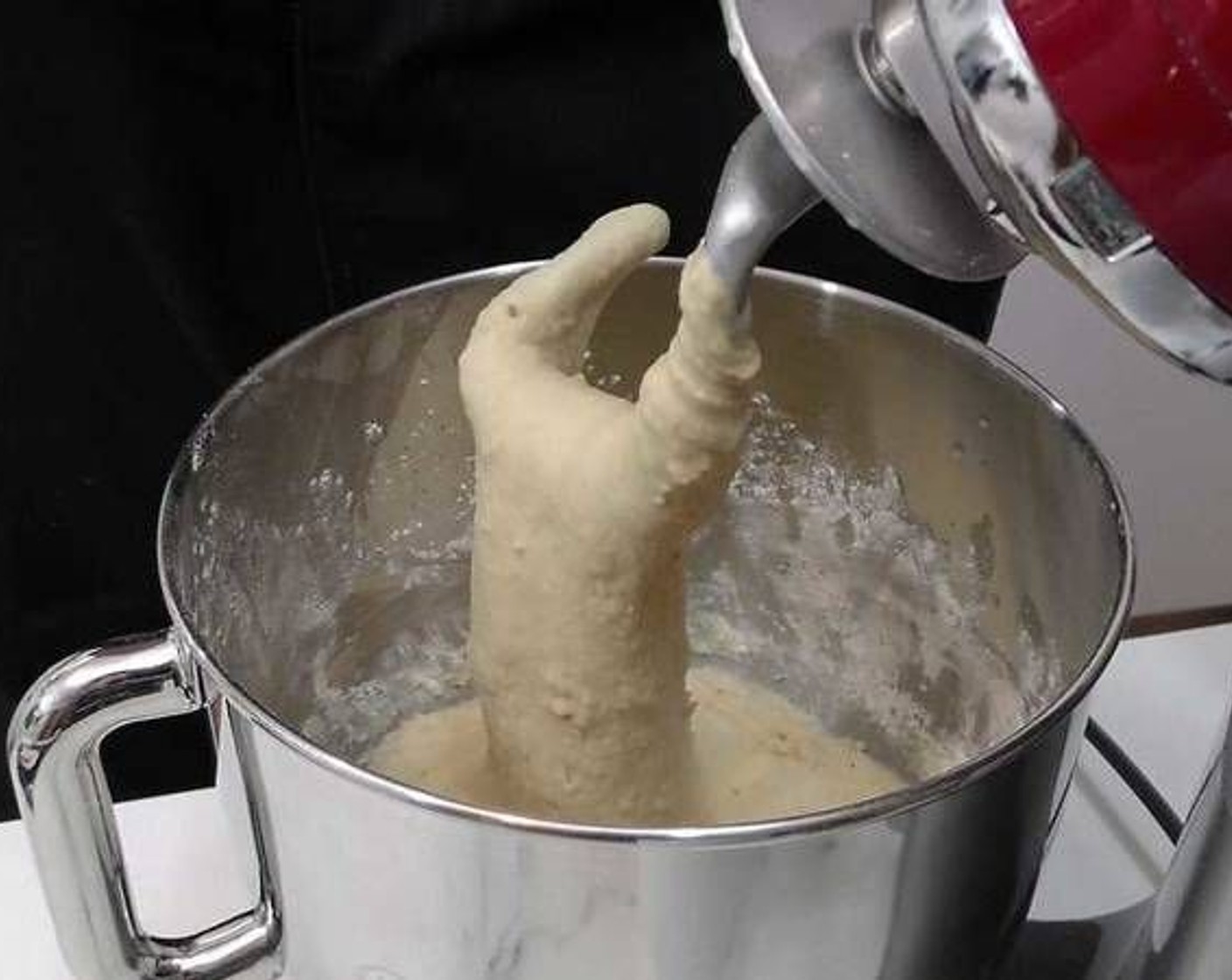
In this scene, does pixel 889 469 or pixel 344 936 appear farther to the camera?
pixel 889 469

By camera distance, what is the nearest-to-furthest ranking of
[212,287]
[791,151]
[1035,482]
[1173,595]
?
[791,151]
[1035,482]
[212,287]
[1173,595]

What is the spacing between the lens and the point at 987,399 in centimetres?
55

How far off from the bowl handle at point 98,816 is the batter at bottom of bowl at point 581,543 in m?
0.10

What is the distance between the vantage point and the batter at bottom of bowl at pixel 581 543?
478 millimetres

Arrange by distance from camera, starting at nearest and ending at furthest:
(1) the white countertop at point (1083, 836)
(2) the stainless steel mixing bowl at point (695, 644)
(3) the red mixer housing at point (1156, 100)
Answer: (3) the red mixer housing at point (1156, 100) < (2) the stainless steel mixing bowl at point (695, 644) < (1) the white countertop at point (1083, 836)

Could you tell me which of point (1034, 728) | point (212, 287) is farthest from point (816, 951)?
point (212, 287)

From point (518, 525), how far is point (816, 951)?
15cm

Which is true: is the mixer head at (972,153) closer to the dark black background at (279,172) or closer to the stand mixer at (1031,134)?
the stand mixer at (1031,134)

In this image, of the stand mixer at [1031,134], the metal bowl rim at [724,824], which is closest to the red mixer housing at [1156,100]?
the stand mixer at [1031,134]

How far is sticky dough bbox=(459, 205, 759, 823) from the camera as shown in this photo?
48 cm

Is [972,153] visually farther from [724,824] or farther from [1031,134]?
[724,824]

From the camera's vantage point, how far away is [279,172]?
0.67 metres

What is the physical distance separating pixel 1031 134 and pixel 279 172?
419mm

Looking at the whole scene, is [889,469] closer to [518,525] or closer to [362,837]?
[518,525]
